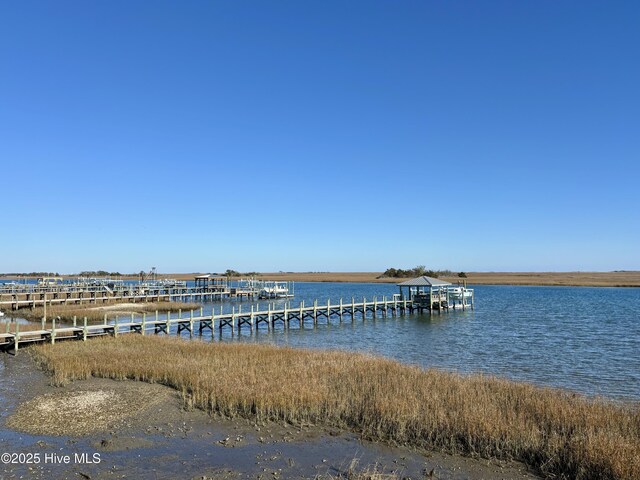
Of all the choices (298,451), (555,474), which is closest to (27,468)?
(298,451)

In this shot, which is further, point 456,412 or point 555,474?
point 456,412

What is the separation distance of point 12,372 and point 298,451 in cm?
1532

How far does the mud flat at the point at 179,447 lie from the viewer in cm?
982

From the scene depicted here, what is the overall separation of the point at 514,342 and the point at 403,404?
23333 mm

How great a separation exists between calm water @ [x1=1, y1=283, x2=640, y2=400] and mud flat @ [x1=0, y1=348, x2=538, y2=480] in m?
12.1

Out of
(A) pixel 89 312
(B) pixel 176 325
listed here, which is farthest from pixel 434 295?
(A) pixel 89 312

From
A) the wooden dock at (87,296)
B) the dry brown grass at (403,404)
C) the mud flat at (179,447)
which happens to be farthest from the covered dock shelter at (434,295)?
the mud flat at (179,447)

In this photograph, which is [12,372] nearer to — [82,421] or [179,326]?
[82,421]

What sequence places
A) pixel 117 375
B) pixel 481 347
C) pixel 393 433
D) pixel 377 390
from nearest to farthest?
pixel 393 433 < pixel 377 390 < pixel 117 375 < pixel 481 347

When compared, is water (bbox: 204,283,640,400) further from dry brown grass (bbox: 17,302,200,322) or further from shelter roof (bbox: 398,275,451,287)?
dry brown grass (bbox: 17,302,200,322)

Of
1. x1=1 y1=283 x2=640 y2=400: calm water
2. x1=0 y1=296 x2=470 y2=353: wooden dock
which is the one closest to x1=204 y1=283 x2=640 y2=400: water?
x1=1 y1=283 x2=640 y2=400: calm water

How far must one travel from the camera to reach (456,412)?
12.5 meters

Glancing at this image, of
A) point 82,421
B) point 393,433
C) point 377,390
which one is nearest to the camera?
point 393,433

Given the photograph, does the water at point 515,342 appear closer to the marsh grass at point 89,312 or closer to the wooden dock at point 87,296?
the marsh grass at point 89,312
